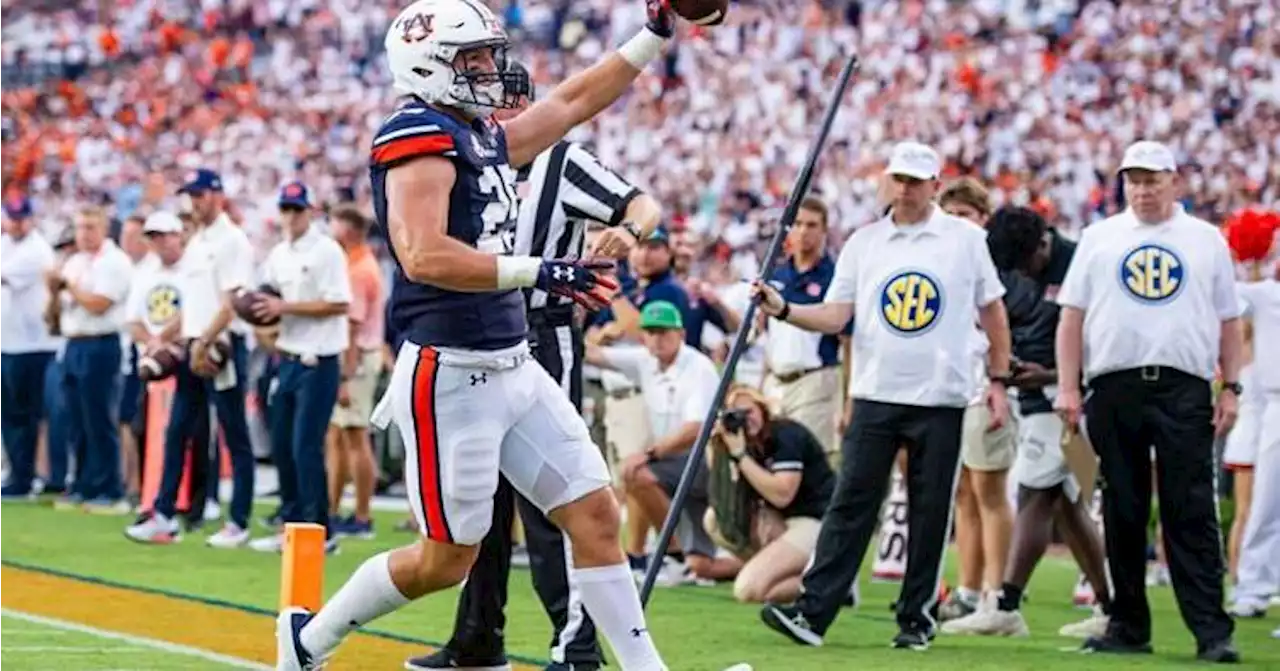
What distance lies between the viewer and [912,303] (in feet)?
32.9

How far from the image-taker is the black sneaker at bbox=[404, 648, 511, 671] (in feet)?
28.7

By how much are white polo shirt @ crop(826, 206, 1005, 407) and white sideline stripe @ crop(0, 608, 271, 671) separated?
2.73 m

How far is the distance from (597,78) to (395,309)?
1.05 meters

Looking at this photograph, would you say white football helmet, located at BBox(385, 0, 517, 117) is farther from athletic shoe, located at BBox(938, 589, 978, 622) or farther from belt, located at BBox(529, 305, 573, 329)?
athletic shoe, located at BBox(938, 589, 978, 622)

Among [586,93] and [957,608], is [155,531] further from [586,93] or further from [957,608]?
[586,93]

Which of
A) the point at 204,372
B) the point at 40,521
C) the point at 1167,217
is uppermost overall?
the point at 1167,217

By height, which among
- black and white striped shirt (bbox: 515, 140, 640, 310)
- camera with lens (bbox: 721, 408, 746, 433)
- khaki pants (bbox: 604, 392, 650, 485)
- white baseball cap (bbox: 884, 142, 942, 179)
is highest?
white baseball cap (bbox: 884, 142, 942, 179)

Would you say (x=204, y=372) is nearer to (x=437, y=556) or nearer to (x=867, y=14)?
(x=437, y=556)

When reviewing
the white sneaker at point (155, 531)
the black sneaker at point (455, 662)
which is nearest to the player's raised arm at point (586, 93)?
→ the black sneaker at point (455, 662)

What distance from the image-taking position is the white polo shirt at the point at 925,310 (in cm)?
995

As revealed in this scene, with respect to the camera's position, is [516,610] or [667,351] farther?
[667,351]

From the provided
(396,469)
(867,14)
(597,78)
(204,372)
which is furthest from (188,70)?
(597,78)

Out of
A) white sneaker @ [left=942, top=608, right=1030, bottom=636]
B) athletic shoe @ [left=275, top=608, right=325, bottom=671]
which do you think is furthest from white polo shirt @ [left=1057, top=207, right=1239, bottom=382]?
athletic shoe @ [left=275, top=608, right=325, bottom=671]

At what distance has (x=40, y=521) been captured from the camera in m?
16.0
